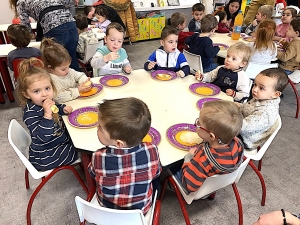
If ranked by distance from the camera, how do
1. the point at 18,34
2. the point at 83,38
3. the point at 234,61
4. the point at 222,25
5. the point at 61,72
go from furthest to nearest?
the point at 222,25, the point at 83,38, the point at 18,34, the point at 234,61, the point at 61,72

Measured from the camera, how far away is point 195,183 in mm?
1348

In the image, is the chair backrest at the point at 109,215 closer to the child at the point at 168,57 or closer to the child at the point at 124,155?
the child at the point at 124,155

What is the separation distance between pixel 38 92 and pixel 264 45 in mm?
2329

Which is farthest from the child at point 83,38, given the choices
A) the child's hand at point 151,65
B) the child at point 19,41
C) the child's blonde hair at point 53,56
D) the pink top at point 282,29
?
the pink top at point 282,29

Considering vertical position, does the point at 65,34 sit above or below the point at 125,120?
above

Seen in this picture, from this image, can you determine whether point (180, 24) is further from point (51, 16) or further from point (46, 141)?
point (46, 141)

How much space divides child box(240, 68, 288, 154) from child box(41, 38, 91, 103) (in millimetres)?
1214

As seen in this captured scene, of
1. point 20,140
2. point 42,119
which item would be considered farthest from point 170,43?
point 20,140

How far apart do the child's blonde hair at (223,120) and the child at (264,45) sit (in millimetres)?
1706

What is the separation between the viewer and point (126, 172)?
3.68 ft

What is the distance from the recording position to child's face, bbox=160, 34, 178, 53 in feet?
7.67

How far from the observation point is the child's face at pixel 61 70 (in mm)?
1902

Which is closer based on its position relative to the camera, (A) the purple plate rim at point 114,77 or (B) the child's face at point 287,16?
(A) the purple plate rim at point 114,77

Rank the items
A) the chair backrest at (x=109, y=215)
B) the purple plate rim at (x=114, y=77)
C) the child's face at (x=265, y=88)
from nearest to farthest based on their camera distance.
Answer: the chair backrest at (x=109, y=215)
the child's face at (x=265, y=88)
the purple plate rim at (x=114, y=77)
